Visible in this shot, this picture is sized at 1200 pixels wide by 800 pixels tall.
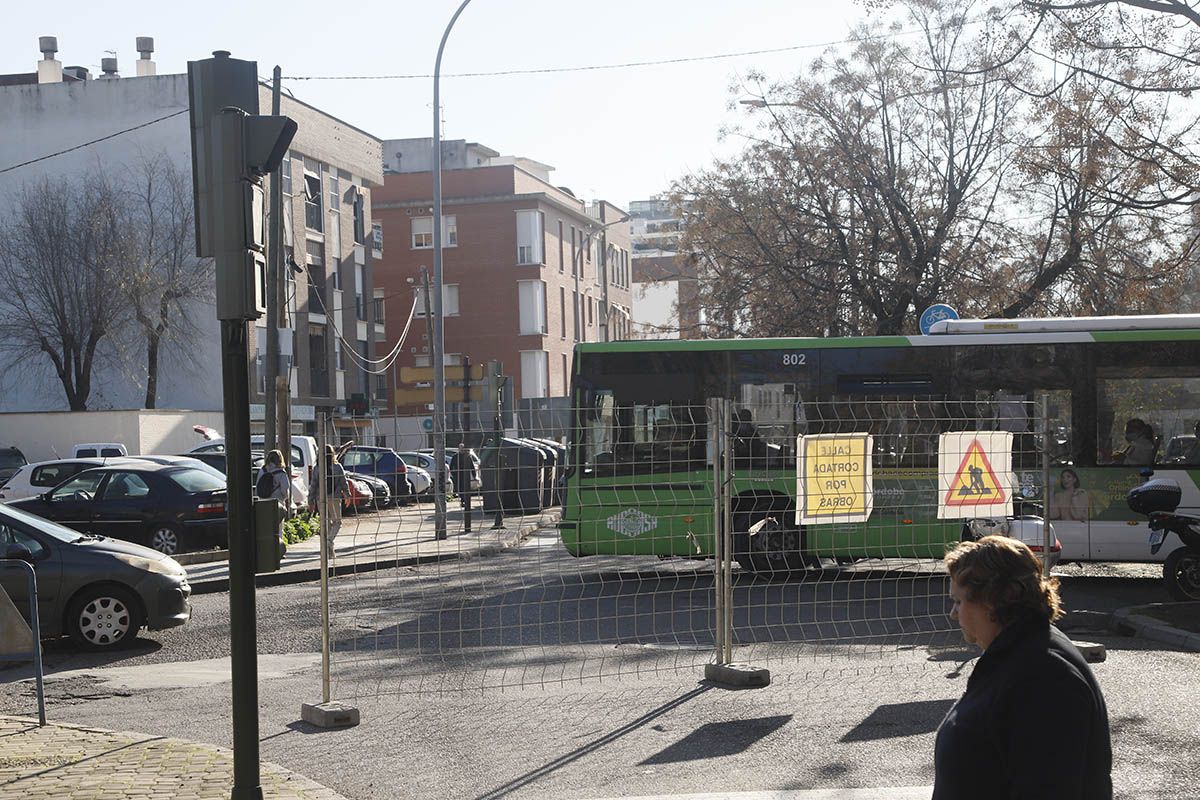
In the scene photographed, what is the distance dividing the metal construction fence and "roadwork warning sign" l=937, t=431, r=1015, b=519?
14mm

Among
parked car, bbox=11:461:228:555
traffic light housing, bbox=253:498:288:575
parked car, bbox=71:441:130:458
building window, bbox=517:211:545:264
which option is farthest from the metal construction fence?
building window, bbox=517:211:545:264

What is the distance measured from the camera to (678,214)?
113 feet

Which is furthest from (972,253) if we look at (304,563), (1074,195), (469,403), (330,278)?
(330,278)

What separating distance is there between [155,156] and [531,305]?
963 inches

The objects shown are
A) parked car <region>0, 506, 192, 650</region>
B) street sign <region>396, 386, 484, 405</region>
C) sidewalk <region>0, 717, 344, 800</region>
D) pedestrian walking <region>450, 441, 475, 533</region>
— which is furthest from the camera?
street sign <region>396, 386, 484, 405</region>

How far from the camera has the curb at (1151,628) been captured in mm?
11531

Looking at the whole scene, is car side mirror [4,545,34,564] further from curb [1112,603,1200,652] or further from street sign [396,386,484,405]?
street sign [396,386,484,405]

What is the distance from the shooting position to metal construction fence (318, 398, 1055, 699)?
411 inches

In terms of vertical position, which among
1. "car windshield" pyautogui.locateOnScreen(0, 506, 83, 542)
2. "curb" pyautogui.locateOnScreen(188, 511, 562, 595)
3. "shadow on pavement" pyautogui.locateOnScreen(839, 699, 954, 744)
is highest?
"car windshield" pyautogui.locateOnScreen(0, 506, 83, 542)

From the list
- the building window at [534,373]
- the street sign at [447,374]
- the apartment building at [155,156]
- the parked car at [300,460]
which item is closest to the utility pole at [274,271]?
the parked car at [300,460]

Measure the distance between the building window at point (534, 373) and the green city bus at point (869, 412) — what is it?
52.8m

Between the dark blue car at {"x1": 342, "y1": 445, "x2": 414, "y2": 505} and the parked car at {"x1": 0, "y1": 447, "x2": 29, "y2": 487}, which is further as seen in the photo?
the dark blue car at {"x1": 342, "y1": 445, "x2": 414, "y2": 505}

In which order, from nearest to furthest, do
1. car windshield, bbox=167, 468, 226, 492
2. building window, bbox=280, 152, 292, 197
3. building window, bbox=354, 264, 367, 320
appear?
car windshield, bbox=167, 468, 226, 492 → building window, bbox=280, 152, 292, 197 → building window, bbox=354, 264, 367, 320

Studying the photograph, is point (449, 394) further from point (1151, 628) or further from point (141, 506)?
point (1151, 628)
